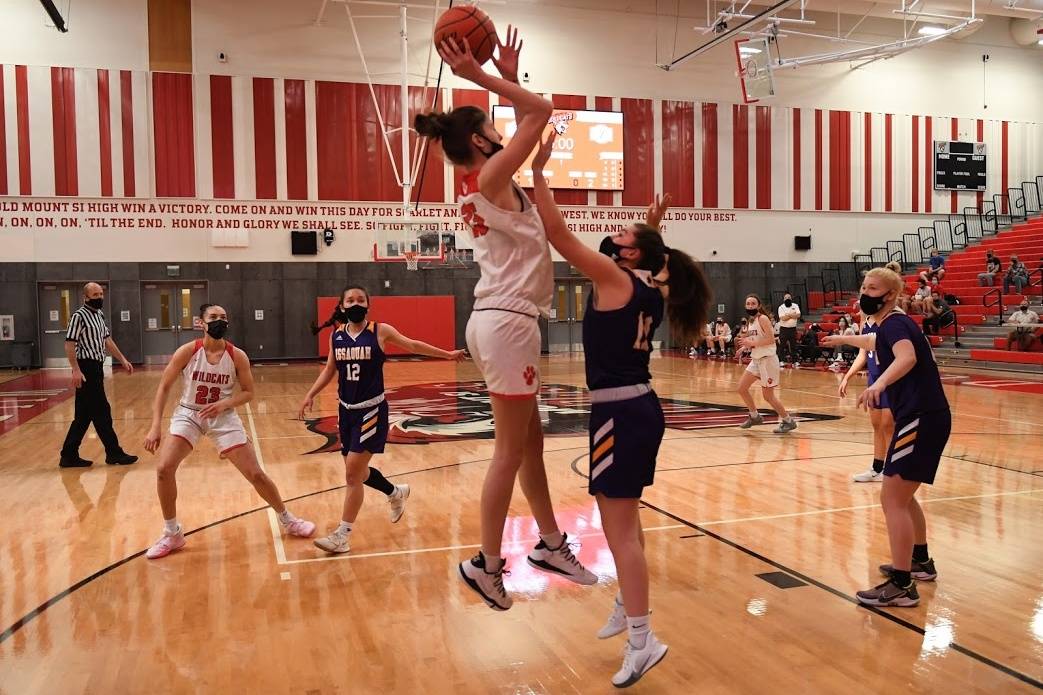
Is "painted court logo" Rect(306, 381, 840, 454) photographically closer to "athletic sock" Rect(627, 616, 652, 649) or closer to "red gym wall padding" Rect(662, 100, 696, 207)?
"athletic sock" Rect(627, 616, 652, 649)

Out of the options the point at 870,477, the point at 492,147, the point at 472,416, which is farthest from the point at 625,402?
the point at 472,416

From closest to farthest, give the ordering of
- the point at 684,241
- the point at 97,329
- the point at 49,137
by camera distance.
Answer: the point at 97,329 < the point at 49,137 < the point at 684,241

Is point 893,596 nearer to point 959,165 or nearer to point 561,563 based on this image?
point 561,563

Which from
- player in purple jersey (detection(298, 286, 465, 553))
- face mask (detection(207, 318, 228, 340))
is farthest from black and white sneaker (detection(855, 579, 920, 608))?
face mask (detection(207, 318, 228, 340))

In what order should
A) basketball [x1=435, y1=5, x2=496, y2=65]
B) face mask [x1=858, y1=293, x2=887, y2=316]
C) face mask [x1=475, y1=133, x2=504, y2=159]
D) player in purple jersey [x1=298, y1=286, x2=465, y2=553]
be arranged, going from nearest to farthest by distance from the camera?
basketball [x1=435, y1=5, x2=496, y2=65], face mask [x1=475, y1=133, x2=504, y2=159], face mask [x1=858, y1=293, x2=887, y2=316], player in purple jersey [x1=298, y1=286, x2=465, y2=553]

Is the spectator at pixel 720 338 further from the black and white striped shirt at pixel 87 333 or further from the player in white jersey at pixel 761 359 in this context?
the black and white striped shirt at pixel 87 333

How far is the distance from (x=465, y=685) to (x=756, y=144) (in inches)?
1020

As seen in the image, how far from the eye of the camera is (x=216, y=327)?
5582 mm

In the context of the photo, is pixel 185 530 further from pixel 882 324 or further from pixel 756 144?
pixel 756 144

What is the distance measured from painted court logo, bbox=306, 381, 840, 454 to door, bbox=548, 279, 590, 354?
473 inches

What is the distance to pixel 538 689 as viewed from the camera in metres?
3.24

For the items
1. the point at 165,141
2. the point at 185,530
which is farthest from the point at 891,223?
the point at 185,530

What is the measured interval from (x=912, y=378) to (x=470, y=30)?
2655mm

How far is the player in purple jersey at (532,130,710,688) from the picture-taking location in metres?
3.15
